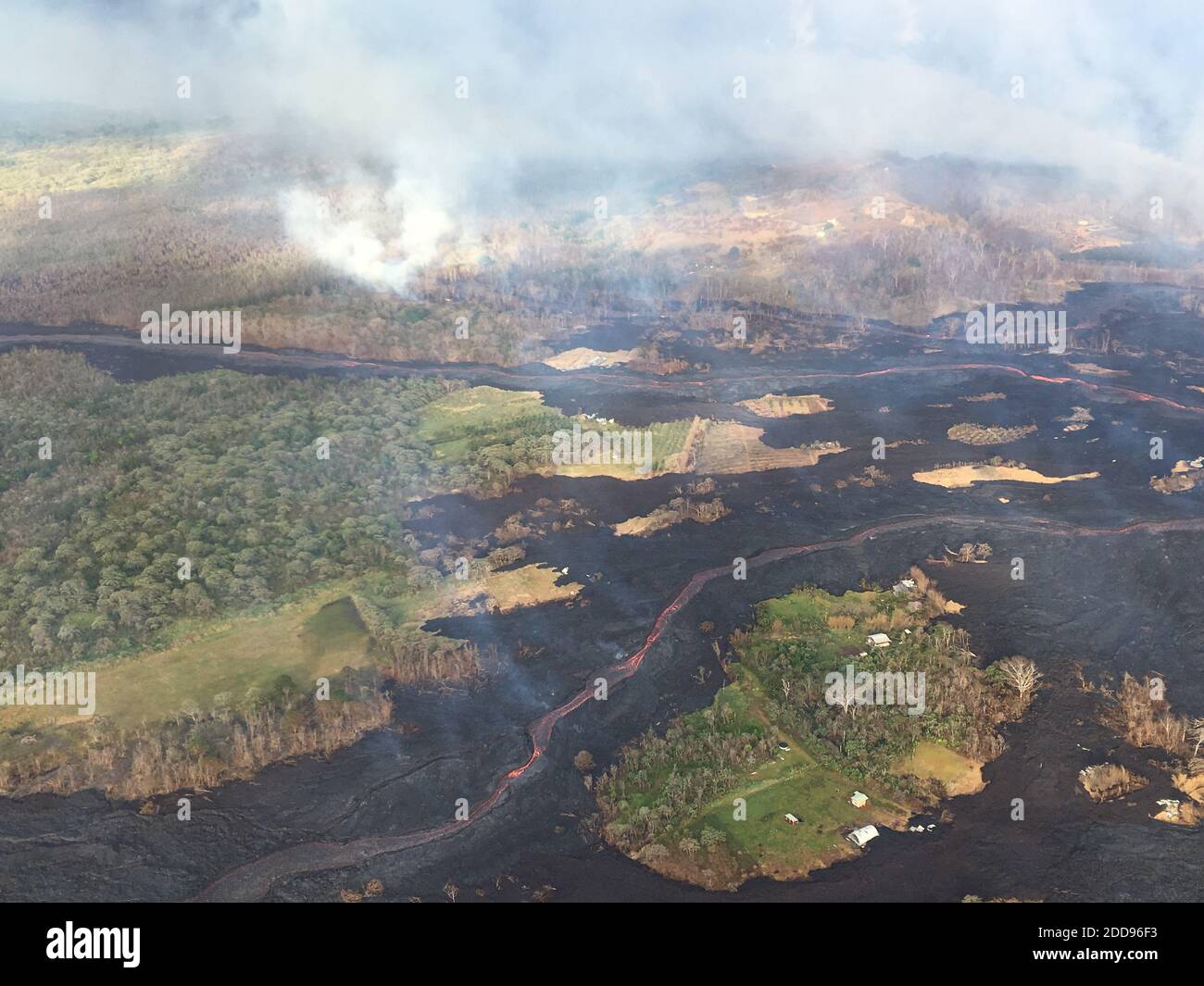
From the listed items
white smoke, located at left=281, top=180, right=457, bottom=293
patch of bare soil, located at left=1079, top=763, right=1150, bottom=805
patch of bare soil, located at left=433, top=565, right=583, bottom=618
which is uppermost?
white smoke, located at left=281, top=180, right=457, bottom=293

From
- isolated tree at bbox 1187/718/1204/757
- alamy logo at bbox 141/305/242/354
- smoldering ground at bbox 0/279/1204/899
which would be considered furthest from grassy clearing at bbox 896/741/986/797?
alamy logo at bbox 141/305/242/354

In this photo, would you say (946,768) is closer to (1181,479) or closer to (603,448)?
(1181,479)

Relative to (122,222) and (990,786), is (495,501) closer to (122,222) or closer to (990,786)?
(990,786)

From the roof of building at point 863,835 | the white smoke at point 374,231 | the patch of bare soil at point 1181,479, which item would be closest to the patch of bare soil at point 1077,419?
the patch of bare soil at point 1181,479

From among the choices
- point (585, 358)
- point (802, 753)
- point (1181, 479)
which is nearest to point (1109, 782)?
point (802, 753)

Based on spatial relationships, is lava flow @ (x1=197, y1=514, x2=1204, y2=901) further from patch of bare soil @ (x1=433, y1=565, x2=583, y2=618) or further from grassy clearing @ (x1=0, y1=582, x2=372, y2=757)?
grassy clearing @ (x1=0, y1=582, x2=372, y2=757)
